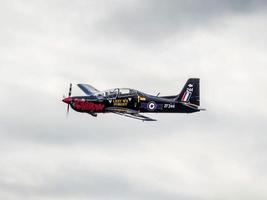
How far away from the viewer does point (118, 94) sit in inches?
5576

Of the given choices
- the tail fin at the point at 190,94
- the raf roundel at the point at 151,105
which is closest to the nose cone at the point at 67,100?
the raf roundel at the point at 151,105

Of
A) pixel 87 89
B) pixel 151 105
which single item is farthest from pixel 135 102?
pixel 87 89

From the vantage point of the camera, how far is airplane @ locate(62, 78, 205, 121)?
13838 centimetres

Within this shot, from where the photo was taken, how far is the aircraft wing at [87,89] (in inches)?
6016

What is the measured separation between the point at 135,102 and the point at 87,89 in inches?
601

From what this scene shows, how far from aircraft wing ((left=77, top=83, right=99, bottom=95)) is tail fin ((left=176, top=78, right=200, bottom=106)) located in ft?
52.7

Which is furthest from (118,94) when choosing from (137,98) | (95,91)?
(95,91)

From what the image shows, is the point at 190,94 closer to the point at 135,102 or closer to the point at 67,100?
the point at 135,102

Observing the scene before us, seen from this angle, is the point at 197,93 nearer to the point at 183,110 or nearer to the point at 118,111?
the point at 183,110

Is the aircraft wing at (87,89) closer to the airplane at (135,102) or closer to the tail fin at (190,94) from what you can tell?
the airplane at (135,102)

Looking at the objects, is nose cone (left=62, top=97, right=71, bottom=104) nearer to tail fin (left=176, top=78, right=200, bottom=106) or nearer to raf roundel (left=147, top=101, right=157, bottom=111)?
raf roundel (left=147, top=101, right=157, bottom=111)

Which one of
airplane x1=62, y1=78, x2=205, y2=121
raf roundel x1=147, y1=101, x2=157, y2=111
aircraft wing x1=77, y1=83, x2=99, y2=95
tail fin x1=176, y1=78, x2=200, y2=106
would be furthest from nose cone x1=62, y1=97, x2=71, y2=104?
tail fin x1=176, y1=78, x2=200, y2=106

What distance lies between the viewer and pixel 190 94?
5773 inches

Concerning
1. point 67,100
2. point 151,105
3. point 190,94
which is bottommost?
point 67,100
